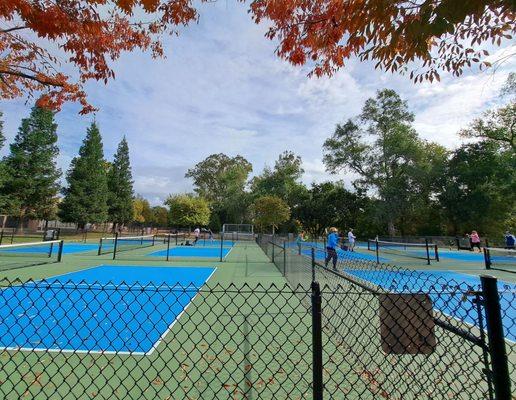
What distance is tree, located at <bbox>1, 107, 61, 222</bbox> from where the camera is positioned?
4506cm

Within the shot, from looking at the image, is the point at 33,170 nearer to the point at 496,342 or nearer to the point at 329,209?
the point at 329,209

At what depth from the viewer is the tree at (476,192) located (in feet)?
132

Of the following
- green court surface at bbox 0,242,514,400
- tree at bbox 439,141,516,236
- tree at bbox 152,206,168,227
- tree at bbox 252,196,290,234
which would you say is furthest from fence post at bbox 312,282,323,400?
tree at bbox 152,206,168,227

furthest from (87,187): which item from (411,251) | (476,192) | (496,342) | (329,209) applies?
(496,342)

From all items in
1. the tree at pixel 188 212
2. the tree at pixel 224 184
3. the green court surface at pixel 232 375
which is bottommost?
the green court surface at pixel 232 375

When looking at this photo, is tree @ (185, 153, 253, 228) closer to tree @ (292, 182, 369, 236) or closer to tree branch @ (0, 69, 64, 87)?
tree @ (292, 182, 369, 236)

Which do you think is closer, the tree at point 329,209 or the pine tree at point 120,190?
the tree at point 329,209

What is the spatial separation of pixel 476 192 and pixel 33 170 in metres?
58.9

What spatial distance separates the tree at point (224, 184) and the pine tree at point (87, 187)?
67.5ft

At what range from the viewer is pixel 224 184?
72.3 metres

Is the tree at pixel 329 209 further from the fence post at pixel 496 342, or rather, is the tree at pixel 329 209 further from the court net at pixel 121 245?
the fence post at pixel 496 342

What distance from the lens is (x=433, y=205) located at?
47000mm

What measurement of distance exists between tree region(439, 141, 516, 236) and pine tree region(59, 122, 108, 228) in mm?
51834

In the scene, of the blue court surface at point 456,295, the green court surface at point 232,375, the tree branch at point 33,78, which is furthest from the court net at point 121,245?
the green court surface at point 232,375
